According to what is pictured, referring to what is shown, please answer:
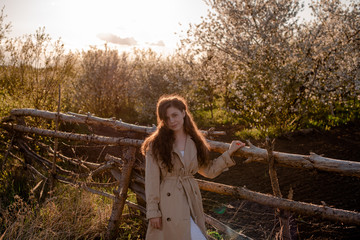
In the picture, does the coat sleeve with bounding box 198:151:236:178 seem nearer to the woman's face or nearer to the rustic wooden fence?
the rustic wooden fence

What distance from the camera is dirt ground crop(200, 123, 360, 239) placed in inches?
148

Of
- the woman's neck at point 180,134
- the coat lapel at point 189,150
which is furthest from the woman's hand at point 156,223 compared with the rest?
the woman's neck at point 180,134

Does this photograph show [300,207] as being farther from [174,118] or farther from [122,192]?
[122,192]

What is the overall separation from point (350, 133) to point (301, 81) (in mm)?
1886

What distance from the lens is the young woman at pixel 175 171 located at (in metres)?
2.30

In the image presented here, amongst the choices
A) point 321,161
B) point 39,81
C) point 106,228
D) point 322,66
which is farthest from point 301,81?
point 39,81

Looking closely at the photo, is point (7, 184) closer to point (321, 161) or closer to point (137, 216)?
point (137, 216)

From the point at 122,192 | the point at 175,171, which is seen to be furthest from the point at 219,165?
the point at 122,192

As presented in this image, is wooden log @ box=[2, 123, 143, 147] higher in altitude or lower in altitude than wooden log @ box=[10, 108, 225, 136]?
lower

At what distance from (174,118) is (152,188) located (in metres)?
0.65

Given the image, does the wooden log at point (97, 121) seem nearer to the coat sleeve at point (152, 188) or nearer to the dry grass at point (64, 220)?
the coat sleeve at point (152, 188)

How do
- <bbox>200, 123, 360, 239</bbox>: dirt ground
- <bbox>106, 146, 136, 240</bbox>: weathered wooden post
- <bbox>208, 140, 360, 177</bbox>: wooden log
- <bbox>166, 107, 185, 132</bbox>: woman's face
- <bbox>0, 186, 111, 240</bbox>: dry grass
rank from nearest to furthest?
<bbox>208, 140, 360, 177</bbox>: wooden log < <bbox>166, 107, 185, 132</bbox>: woman's face < <bbox>0, 186, 111, 240</bbox>: dry grass < <bbox>106, 146, 136, 240</bbox>: weathered wooden post < <bbox>200, 123, 360, 239</bbox>: dirt ground

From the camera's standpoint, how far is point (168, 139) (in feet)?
8.25

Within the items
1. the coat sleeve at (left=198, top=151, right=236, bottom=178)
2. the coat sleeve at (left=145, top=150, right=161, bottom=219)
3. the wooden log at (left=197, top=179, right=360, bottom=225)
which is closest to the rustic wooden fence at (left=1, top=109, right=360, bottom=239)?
the wooden log at (left=197, top=179, right=360, bottom=225)
